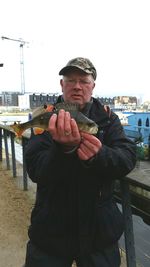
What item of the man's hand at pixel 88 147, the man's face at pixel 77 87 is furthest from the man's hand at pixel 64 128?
the man's face at pixel 77 87

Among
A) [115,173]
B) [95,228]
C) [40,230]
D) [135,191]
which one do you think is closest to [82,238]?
[95,228]

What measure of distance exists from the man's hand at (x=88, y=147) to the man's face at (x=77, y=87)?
41cm

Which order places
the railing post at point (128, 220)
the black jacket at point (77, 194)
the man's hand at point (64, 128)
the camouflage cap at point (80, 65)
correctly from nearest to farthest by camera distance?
the man's hand at point (64, 128) < the black jacket at point (77, 194) < the camouflage cap at point (80, 65) < the railing post at point (128, 220)

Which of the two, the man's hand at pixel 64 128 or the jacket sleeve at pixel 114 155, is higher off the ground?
the man's hand at pixel 64 128

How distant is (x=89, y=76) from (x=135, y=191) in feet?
3.31

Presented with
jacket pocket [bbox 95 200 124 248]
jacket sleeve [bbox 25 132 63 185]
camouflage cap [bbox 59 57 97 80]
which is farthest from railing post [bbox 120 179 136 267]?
camouflage cap [bbox 59 57 97 80]

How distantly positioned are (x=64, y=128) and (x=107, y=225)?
29.3 inches

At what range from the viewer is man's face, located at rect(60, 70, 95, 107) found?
6.81 ft

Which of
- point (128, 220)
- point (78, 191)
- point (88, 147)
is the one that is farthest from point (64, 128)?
point (128, 220)

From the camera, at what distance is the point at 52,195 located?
2.02 metres

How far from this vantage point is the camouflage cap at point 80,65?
2057mm

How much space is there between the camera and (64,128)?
1.62 metres

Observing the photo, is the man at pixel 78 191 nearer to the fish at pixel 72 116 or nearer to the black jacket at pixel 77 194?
the black jacket at pixel 77 194

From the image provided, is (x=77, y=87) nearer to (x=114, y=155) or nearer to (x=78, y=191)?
(x=114, y=155)
